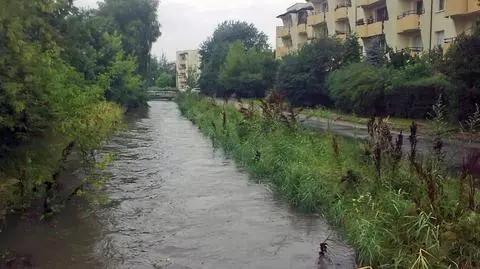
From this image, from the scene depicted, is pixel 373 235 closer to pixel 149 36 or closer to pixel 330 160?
pixel 330 160

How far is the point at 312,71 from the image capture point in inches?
1542

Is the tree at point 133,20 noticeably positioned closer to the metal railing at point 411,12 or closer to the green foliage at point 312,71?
the green foliage at point 312,71

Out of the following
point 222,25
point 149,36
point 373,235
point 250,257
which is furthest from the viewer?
point 222,25

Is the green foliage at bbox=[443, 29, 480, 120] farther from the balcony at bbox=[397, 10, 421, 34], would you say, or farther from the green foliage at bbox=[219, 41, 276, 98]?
the green foliage at bbox=[219, 41, 276, 98]

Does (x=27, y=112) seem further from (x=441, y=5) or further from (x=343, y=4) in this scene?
(x=343, y=4)

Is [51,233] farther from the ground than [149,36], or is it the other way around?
[149,36]

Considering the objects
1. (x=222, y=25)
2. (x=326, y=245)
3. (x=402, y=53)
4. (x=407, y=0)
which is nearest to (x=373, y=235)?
(x=326, y=245)

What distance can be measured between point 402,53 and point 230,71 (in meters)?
26.2

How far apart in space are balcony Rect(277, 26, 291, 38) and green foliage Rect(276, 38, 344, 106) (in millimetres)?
24188

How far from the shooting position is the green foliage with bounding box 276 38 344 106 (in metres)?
39.1

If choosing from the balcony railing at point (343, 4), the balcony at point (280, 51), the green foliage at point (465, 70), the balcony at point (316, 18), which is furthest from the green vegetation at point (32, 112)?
the balcony at point (280, 51)

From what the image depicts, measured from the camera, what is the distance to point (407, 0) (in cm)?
3781

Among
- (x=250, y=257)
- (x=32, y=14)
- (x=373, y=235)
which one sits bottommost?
(x=250, y=257)

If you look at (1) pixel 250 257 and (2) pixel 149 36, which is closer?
(1) pixel 250 257
